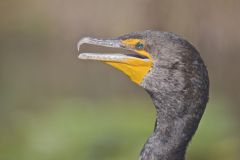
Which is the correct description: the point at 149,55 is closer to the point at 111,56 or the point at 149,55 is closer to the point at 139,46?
the point at 139,46

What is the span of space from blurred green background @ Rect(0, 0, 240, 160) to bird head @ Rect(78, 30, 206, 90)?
10.5ft

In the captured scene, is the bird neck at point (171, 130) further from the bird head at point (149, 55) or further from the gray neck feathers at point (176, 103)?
the bird head at point (149, 55)

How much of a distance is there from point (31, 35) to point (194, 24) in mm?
3542

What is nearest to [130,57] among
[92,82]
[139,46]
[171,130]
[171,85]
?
Answer: [139,46]

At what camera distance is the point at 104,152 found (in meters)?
8.95

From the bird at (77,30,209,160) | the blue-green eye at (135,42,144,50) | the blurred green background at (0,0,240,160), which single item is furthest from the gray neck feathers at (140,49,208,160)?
the blurred green background at (0,0,240,160)

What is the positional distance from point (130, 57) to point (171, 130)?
57cm

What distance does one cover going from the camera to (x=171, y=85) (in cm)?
554

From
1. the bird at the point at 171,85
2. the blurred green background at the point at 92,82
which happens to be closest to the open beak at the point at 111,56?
the bird at the point at 171,85

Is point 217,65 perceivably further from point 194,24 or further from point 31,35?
point 31,35

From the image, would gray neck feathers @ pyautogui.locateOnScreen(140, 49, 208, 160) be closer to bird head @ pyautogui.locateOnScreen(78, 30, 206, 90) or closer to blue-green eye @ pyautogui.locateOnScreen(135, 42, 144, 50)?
bird head @ pyautogui.locateOnScreen(78, 30, 206, 90)

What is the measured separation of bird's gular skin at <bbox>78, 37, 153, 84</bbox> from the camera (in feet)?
18.6

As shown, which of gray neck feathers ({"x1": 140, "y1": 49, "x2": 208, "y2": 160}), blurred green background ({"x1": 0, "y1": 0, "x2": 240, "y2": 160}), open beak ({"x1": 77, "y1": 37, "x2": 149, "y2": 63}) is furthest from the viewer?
blurred green background ({"x1": 0, "y1": 0, "x2": 240, "y2": 160})

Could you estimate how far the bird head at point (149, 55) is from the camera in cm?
553
